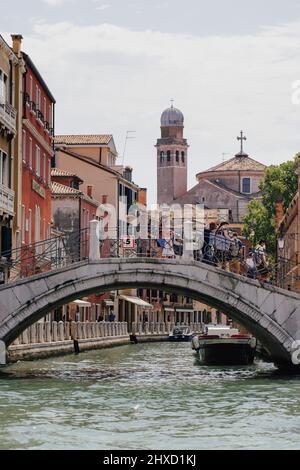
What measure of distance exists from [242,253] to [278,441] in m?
12.4

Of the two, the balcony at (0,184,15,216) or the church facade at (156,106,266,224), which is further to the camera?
the church facade at (156,106,266,224)

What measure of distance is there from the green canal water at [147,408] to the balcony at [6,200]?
3.95 meters

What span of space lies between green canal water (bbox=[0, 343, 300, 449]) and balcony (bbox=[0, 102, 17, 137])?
6074mm

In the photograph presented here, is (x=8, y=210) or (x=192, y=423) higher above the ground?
(x=8, y=210)

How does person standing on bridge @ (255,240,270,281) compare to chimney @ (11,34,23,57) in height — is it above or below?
below

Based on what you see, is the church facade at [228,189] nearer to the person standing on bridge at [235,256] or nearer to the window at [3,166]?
the window at [3,166]

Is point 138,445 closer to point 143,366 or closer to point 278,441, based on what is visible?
point 278,441

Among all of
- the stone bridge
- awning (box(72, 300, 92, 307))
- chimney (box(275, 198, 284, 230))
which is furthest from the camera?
chimney (box(275, 198, 284, 230))

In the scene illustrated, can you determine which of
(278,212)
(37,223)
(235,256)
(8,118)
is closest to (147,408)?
(235,256)

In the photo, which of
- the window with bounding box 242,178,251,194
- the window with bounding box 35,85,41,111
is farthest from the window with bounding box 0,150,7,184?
the window with bounding box 242,178,251,194

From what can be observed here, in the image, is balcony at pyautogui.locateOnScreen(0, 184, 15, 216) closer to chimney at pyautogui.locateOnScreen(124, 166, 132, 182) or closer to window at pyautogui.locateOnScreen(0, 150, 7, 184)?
window at pyautogui.locateOnScreen(0, 150, 7, 184)

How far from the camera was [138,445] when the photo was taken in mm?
18625

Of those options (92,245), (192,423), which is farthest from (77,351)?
(192,423)

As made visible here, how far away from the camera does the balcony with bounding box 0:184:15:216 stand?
115 ft
